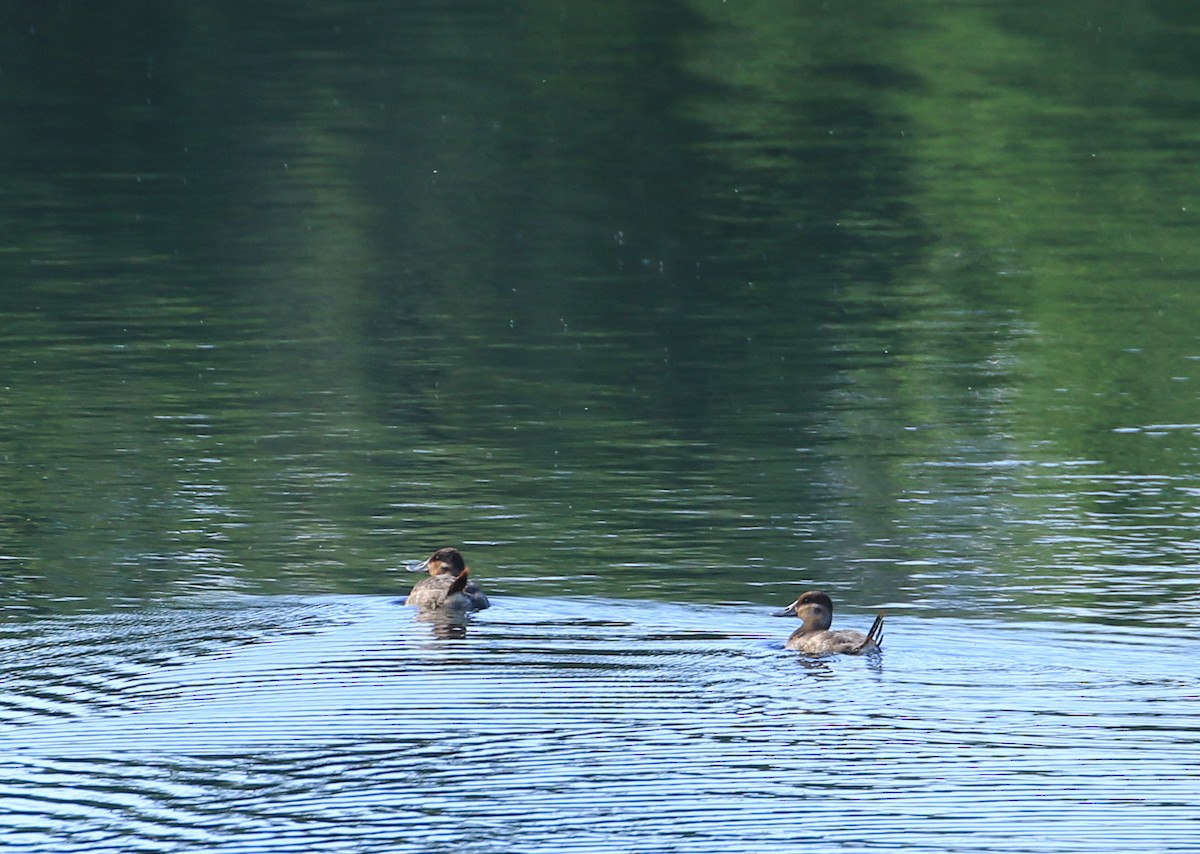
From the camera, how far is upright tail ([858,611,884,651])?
43.3ft

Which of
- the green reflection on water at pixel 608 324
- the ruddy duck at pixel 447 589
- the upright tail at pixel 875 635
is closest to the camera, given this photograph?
the upright tail at pixel 875 635

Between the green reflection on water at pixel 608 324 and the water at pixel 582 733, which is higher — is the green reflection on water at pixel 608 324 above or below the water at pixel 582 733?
above

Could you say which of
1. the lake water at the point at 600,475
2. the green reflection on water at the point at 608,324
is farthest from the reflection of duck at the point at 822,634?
the green reflection on water at the point at 608,324

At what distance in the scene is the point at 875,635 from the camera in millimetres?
13359

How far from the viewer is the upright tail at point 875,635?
13.2 m

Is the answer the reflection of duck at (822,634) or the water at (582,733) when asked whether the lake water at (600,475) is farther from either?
the reflection of duck at (822,634)

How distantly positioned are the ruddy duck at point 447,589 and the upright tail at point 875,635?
2436 millimetres

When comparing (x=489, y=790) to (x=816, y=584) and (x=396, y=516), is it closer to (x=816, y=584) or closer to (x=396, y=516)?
(x=816, y=584)

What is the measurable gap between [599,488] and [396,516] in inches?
62.7

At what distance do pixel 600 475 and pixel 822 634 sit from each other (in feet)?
17.2

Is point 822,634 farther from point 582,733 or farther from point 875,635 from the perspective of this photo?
point 582,733

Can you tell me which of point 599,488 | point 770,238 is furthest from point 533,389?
point 770,238

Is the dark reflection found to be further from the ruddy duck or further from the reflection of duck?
the reflection of duck

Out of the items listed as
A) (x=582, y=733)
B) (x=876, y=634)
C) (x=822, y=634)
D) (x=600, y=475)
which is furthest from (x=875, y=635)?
(x=600, y=475)
